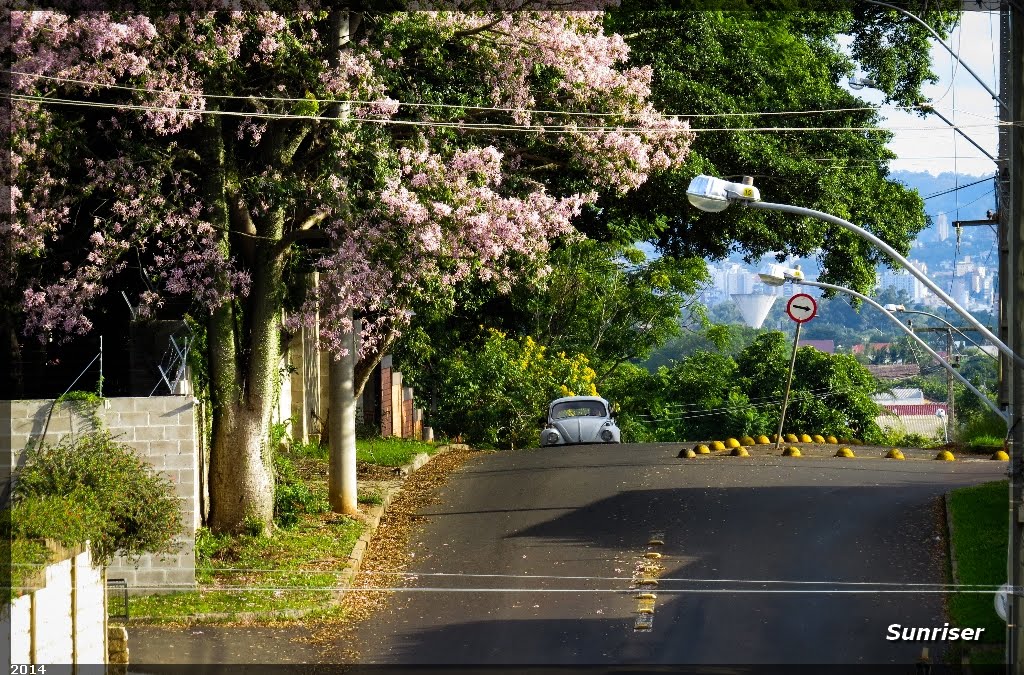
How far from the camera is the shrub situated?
520 inches

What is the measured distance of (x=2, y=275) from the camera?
15828 mm

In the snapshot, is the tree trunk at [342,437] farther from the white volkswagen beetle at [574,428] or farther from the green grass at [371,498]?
the white volkswagen beetle at [574,428]

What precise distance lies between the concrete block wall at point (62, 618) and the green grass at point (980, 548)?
7.88 meters

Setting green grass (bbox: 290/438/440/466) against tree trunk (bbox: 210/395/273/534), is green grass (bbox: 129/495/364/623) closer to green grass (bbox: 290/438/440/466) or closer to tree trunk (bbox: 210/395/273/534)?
tree trunk (bbox: 210/395/273/534)

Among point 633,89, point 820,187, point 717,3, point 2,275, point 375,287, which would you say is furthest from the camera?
point 820,187

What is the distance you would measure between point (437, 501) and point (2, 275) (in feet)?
24.0

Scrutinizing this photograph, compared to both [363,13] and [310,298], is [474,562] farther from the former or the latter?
[363,13]

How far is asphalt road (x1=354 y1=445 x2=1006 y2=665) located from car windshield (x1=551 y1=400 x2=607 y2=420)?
824 centimetres

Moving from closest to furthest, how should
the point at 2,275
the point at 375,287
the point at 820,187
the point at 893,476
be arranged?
the point at 2,275 < the point at 375,287 < the point at 893,476 < the point at 820,187

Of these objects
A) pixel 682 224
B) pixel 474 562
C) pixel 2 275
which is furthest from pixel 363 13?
pixel 682 224

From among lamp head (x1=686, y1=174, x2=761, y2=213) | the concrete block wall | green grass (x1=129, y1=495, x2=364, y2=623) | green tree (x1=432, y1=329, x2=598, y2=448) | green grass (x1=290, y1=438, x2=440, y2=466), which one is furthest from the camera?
green tree (x1=432, y1=329, x2=598, y2=448)

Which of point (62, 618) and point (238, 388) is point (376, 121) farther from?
point (62, 618)

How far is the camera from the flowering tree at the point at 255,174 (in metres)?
15.4

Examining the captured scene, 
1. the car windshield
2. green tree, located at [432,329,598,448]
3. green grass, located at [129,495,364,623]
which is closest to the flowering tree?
green grass, located at [129,495,364,623]
